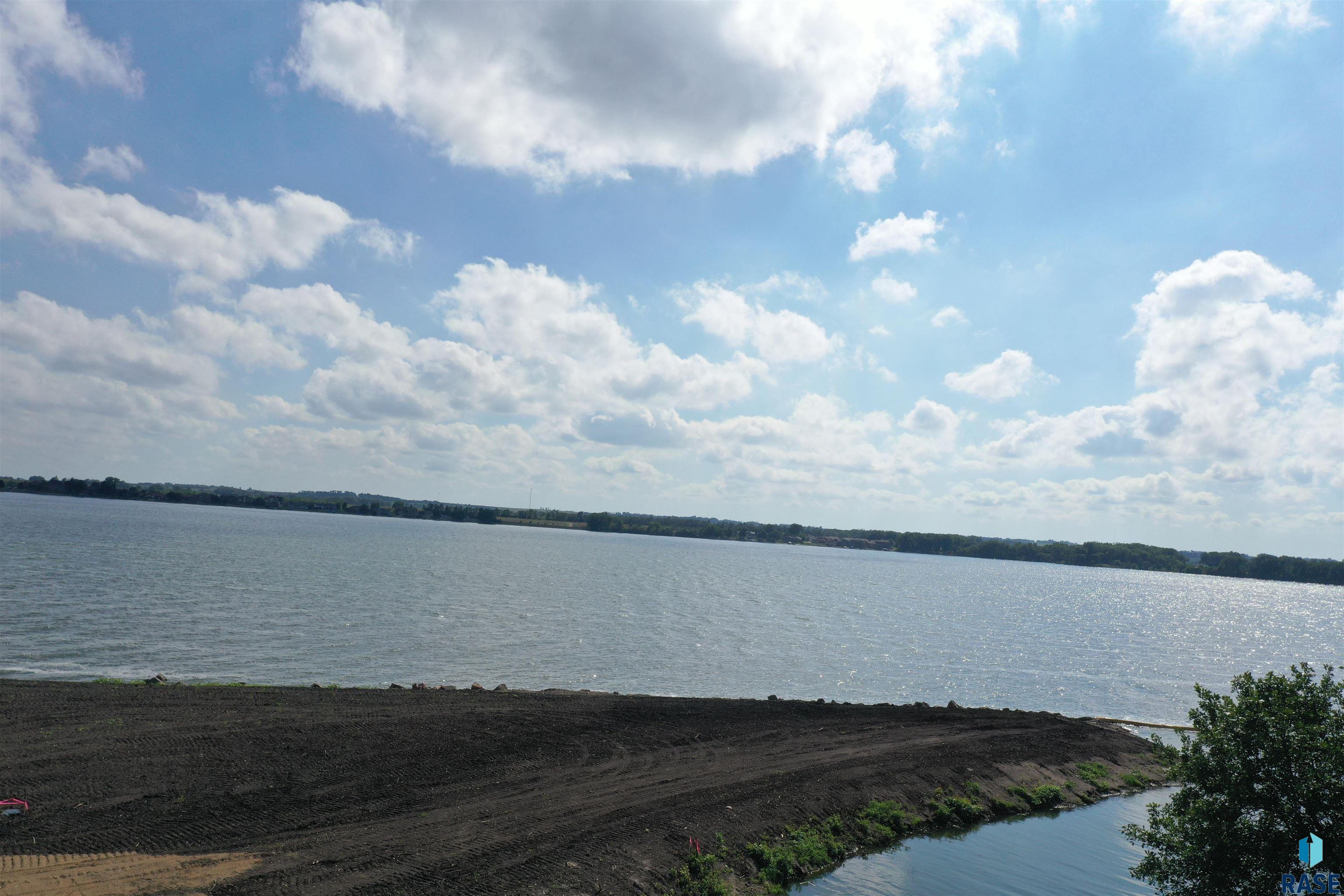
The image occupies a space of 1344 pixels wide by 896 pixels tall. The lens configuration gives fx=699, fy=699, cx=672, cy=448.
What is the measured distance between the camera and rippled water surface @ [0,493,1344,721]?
4125 cm

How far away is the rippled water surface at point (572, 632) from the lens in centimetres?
4125

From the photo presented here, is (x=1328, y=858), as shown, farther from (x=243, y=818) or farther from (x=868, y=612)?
(x=868, y=612)

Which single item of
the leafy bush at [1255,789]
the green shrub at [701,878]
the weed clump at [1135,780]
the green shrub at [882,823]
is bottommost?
the weed clump at [1135,780]

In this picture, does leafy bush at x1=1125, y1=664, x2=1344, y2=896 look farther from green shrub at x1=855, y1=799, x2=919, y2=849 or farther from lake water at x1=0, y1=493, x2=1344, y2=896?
green shrub at x1=855, y1=799, x2=919, y2=849

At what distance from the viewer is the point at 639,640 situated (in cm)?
5688

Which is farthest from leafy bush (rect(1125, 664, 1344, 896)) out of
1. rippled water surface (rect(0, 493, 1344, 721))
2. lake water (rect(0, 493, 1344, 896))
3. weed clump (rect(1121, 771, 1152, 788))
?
rippled water surface (rect(0, 493, 1344, 721))

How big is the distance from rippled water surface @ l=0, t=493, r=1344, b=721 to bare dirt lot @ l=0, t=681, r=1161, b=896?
32.9 feet

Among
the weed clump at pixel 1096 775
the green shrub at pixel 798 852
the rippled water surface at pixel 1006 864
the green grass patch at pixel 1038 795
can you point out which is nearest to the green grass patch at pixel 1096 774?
Answer: the weed clump at pixel 1096 775

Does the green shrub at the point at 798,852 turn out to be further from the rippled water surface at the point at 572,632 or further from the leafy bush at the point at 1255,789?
the rippled water surface at the point at 572,632

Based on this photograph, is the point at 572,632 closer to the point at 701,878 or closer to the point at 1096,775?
the point at 1096,775

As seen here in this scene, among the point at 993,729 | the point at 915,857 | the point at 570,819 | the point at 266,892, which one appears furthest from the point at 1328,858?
the point at 993,729

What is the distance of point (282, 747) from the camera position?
71.8 ft

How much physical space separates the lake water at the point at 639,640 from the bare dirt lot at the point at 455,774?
3.75m

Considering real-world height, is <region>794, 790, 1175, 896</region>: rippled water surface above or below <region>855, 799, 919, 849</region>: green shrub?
below
